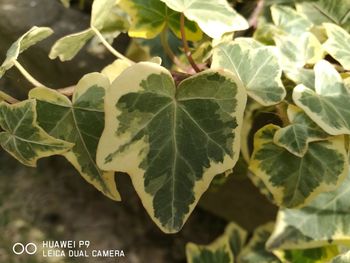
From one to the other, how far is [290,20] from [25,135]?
47cm

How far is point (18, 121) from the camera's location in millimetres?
558

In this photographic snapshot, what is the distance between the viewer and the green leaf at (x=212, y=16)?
60 cm

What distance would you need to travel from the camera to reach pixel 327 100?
61 cm

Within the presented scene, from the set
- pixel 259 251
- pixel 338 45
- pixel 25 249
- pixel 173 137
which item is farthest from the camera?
pixel 259 251

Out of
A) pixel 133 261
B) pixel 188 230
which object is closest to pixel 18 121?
pixel 133 261

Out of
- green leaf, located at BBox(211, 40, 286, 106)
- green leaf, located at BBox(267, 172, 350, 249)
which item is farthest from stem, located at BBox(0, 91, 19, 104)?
green leaf, located at BBox(267, 172, 350, 249)

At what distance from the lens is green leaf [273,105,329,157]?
587 millimetres

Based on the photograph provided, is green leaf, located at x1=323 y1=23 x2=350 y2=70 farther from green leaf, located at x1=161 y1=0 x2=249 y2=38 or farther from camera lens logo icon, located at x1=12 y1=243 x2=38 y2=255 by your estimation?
camera lens logo icon, located at x1=12 y1=243 x2=38 y2=255

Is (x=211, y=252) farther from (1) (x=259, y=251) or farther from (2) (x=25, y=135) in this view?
(2) (x=25, y=135)

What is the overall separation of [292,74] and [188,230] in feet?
2.77

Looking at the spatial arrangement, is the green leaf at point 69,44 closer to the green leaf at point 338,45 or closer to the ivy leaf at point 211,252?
the green leaf at point 338,45

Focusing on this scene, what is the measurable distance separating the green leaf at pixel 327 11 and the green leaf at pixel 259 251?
39 cm

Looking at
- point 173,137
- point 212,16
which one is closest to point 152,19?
point 212,16

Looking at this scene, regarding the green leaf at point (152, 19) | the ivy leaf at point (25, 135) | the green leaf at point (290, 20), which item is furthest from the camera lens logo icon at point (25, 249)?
the green leaf at point (290, 20)
